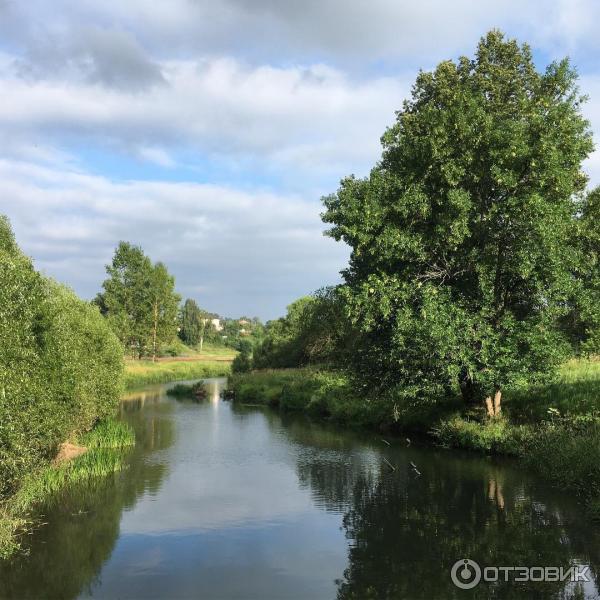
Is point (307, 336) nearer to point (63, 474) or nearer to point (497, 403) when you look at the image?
point (497, 403)

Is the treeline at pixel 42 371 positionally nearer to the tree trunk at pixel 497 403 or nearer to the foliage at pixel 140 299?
the tree trunk at pixel 497 403

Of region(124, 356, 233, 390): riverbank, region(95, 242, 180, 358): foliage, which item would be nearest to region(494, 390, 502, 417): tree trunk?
region(124, 356, 233, 390): riverbank

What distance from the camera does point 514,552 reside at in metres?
14.0

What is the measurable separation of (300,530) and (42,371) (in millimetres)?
8820

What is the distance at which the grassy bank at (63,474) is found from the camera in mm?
13820

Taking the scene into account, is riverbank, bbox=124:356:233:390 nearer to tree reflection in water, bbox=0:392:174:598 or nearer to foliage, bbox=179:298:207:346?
Result: foliage, bbox=179:298:207:346

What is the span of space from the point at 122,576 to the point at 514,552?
9517 millimetres

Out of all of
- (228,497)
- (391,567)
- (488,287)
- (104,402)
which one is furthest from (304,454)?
(391,567)

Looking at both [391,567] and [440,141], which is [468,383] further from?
[391,567]

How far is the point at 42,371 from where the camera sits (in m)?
16.4

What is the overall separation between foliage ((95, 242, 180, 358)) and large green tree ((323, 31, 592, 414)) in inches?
2483

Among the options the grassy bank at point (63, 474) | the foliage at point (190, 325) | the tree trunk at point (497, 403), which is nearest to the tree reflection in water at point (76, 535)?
the grassy bank at point (63, 474)

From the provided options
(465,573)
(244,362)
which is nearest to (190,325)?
(244,362)

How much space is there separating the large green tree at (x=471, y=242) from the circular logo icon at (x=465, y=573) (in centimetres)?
858
